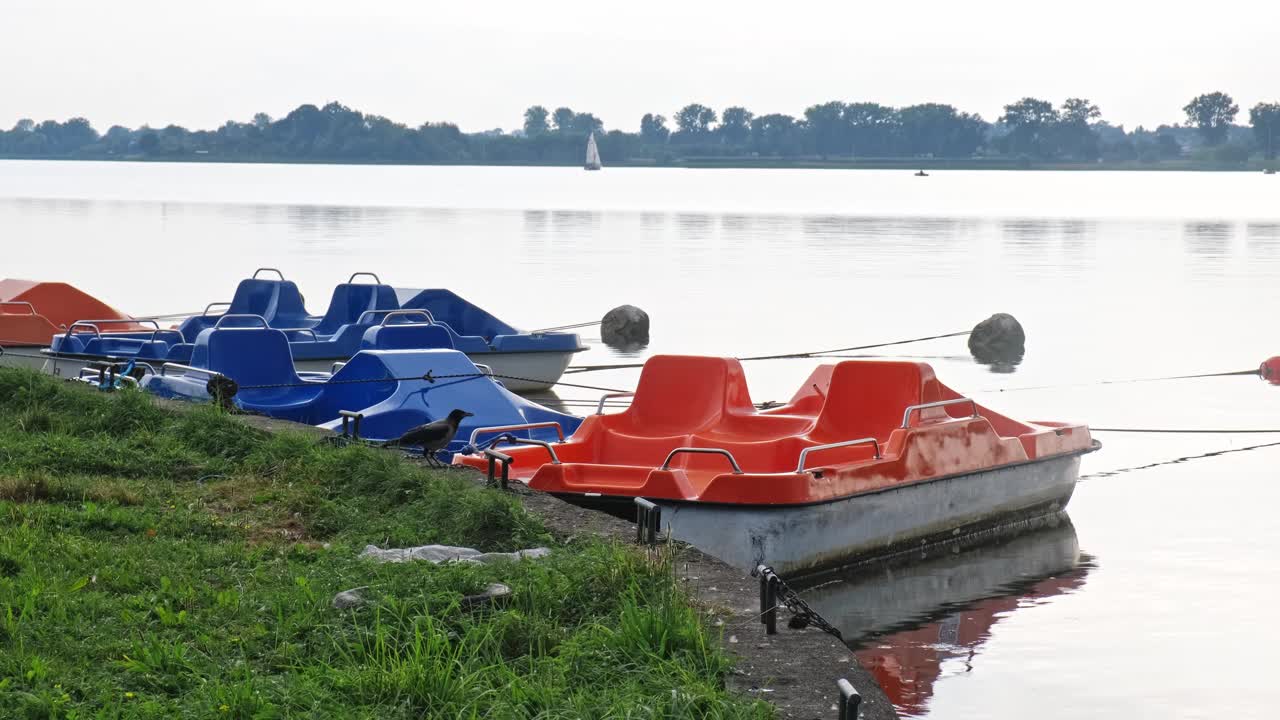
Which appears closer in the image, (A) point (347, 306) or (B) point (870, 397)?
(B) point (870, 397)

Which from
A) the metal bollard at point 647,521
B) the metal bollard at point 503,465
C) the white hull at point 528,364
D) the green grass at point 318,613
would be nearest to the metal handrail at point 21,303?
the white hull at point 528,364

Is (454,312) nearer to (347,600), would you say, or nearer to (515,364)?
(515,364)

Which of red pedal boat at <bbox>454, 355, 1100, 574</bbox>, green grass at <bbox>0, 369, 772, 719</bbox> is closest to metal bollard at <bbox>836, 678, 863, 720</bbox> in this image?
green grass at <bbox>0, 369, 772, 719</bbox>

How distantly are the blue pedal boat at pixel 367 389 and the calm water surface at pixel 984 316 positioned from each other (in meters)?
3.71

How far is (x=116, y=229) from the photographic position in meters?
73.3

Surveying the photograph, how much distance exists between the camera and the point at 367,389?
1371cm

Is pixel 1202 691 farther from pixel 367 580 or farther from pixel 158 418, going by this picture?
pixel 158 418

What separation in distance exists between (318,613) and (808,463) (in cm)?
534

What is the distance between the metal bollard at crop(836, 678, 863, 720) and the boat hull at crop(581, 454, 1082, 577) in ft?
11.0

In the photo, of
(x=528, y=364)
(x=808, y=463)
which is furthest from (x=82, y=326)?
(x=808, y=463)

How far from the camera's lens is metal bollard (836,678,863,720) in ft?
16.5

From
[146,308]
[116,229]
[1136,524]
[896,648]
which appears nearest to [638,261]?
[146,308]

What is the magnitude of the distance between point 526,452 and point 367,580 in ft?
14.3

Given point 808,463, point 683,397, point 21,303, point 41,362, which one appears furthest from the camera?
point 21,303
